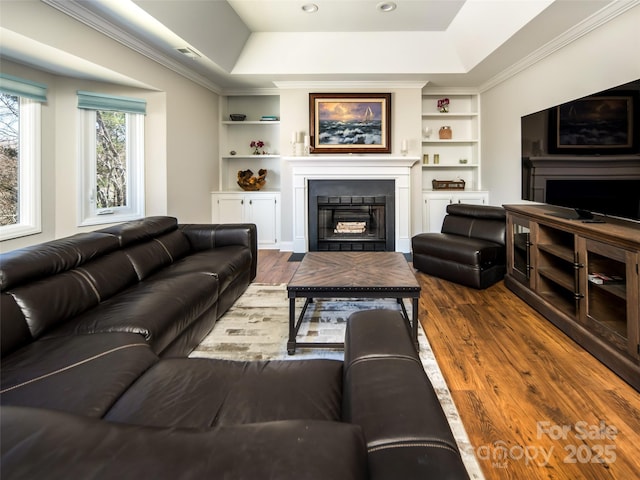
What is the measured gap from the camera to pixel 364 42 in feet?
15.7

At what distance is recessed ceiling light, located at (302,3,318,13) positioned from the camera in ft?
13.1

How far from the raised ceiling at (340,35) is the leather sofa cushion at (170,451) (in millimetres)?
3226

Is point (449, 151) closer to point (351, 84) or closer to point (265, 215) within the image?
point (351, 84)

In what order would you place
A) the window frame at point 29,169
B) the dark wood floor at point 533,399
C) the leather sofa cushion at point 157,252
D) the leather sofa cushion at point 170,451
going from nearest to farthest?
the leather sofa cushion at point 170,451
the dark wood floor at point 533,399
the leather sofa cushion at point 157,252
the window frame at point 29,169

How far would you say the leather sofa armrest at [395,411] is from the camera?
718mm

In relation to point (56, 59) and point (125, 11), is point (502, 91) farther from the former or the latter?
point (56, 59)

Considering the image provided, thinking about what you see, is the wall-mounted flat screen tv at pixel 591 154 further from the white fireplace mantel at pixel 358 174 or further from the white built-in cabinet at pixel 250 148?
the white built-in cabinet at pixel 250 148

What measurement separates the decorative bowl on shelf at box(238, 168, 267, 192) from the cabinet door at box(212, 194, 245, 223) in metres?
0.25

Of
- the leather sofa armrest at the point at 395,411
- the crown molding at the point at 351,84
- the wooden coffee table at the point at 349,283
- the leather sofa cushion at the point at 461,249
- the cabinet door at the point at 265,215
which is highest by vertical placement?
the crown molding at the point at 351,84

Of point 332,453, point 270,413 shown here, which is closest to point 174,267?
point 270,413

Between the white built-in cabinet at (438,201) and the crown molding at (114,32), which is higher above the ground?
the crown molding at (114,32)

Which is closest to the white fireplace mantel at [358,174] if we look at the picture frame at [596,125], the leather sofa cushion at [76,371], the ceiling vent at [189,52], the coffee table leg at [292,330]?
the ceiling vent at [189,52]

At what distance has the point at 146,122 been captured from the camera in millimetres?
4246

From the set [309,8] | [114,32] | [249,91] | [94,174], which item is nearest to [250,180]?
[249,91]
